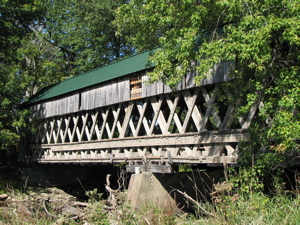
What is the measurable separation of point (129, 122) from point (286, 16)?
7.42 metres

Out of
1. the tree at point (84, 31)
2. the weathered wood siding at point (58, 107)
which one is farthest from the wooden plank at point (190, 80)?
the tree at point (84, 31)

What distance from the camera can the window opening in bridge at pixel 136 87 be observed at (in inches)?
463

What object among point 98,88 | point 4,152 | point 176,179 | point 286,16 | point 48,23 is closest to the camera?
point 286,16

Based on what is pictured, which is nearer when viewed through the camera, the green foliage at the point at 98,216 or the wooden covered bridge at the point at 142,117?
the green foliage at the point at 98,216

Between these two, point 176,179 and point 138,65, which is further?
point 138,65

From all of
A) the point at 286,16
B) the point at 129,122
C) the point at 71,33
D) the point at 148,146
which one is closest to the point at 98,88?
the point at 129,122

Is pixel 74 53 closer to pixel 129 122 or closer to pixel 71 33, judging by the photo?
pixel 71 33

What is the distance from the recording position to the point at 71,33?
27.7m

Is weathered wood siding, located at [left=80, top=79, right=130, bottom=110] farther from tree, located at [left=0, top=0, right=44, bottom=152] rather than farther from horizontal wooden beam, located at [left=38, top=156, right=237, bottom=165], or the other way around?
tree, located at [left=0, top=0, right=44, bottom=152]

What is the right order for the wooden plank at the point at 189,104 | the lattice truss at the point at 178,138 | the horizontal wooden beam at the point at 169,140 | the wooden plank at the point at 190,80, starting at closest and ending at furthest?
the horizontal wooden beam at the point at 169,140, the lattice truss at the point at 178,138, the wooden plank at the point at 189,104, the wooden plank at the point at 190,80

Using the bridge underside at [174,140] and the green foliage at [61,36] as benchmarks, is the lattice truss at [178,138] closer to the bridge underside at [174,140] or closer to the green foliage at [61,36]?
the bridge underside at [174,140]

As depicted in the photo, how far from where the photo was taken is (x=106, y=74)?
45.1 ft

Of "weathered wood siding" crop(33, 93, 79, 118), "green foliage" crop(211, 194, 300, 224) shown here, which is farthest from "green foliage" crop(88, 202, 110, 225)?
"weathered wood siding" crop(33, 93, 79, 118)

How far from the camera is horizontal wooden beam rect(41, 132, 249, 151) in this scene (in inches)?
333
